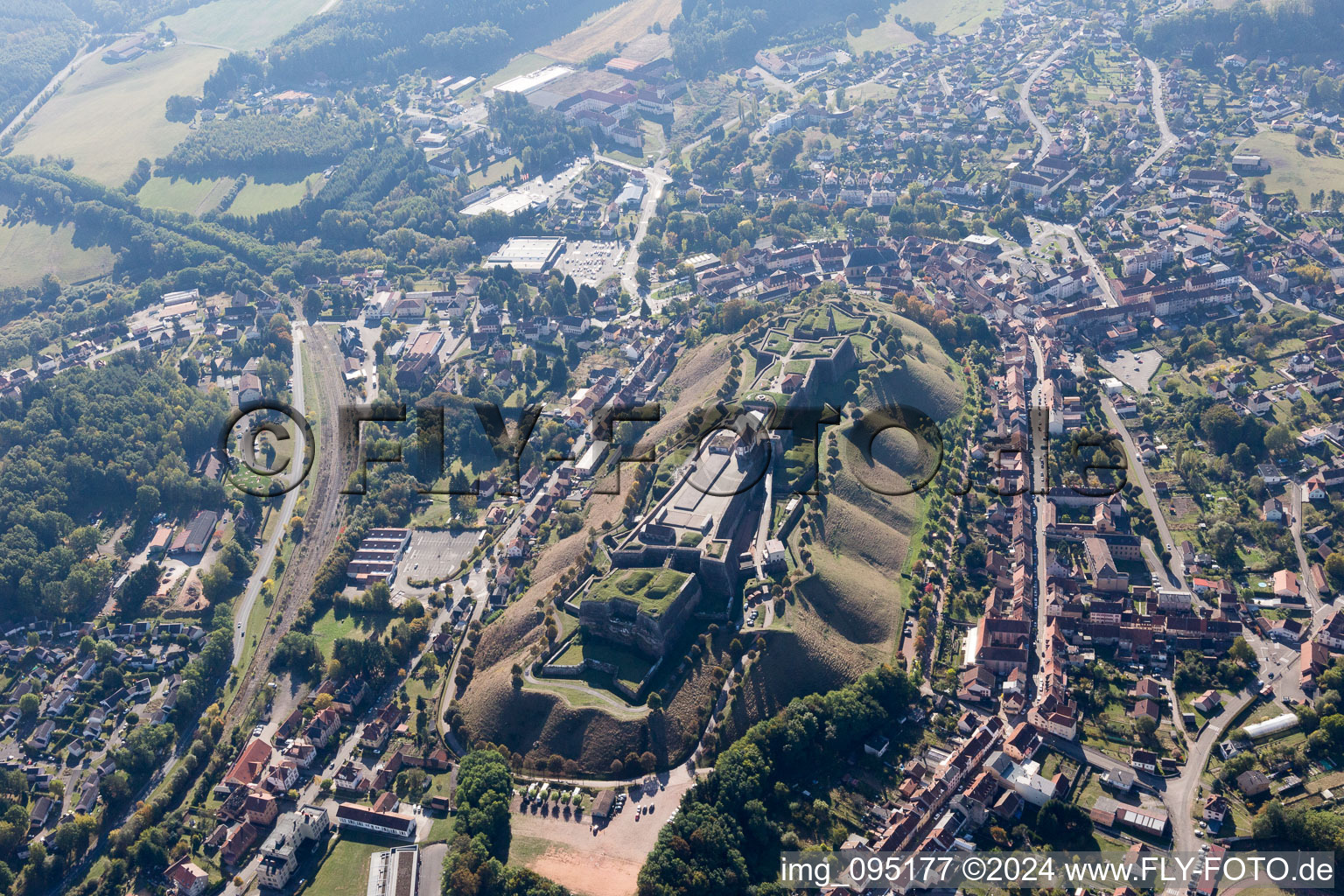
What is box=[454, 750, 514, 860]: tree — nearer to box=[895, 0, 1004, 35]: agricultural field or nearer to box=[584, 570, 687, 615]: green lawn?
box=[584, 570, 687, 615]: green lawn

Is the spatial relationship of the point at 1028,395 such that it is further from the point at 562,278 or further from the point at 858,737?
the point at 562,278

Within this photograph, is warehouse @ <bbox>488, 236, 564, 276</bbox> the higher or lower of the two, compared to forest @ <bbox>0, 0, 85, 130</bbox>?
lower

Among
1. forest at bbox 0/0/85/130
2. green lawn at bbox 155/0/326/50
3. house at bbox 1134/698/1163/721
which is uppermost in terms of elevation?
forest at bbox 0/0/85/130

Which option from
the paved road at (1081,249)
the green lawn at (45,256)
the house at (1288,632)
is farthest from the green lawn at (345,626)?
the paved road at (1081,249)

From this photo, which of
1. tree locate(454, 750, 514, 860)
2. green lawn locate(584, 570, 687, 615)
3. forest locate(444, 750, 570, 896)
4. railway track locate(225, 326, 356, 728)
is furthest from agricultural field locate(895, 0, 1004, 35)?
forest locate(444, 750, 570, 896)

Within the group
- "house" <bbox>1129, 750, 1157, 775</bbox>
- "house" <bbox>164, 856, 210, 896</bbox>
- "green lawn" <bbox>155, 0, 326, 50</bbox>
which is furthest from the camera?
"green lawn" <bbox>155, 0, 326, 50</bbox>

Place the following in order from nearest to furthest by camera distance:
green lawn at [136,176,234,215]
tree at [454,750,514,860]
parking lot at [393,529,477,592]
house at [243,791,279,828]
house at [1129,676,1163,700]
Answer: tree at [454,750,514,860] < house at [243,791,279,828] < house at [1129,676,1163,700] < parking lot at [393,529,477,592] < green lawn at [136,176,234,215]

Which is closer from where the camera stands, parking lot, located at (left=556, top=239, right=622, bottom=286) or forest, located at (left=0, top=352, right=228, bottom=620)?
forest, located at (left=0, top=352, right=228, bottom=620)
